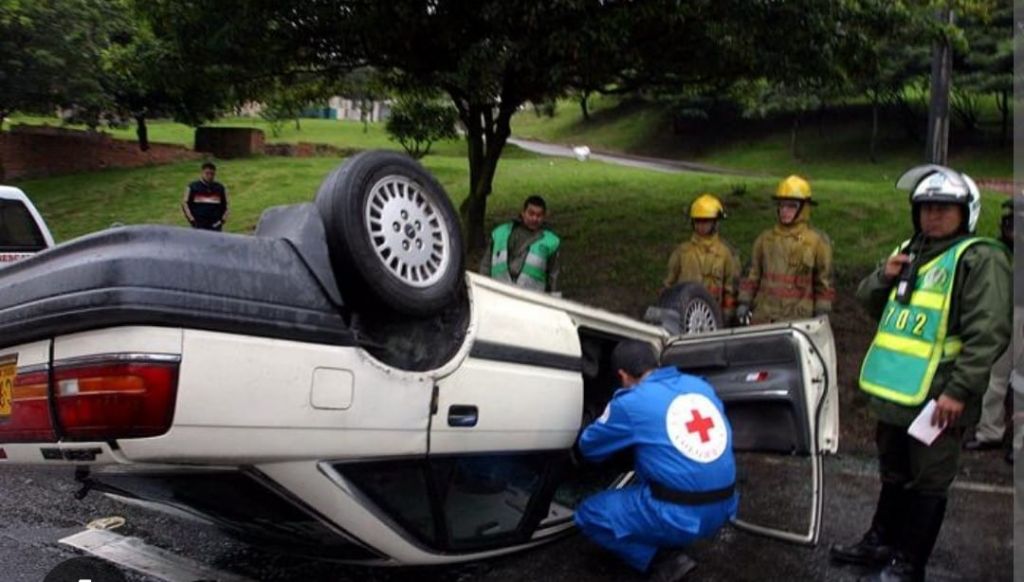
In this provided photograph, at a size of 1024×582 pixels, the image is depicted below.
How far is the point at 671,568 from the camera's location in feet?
12.3

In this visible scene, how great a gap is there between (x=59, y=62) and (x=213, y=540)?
1494 cm

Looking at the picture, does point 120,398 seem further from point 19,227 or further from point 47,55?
point 47,55

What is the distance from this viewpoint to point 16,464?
2719mm

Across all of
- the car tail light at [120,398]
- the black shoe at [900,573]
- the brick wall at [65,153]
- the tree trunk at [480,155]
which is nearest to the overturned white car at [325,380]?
the car tail light at [120,398]

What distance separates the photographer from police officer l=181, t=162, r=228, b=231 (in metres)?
11.5

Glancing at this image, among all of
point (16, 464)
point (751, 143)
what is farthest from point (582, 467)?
point (751, 143)

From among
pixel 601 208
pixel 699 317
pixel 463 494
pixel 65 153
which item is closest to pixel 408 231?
pixel 463 494

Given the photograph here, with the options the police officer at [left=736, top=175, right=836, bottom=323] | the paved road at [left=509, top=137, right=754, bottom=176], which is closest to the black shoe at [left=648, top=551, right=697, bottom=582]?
the police officer at [left=736, top=175, right=836, bottom=323]

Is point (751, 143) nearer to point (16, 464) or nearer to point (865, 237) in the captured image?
point (865, 237)

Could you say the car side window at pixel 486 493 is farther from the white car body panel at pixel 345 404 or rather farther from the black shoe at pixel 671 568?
the black shoe at pixel 671 568

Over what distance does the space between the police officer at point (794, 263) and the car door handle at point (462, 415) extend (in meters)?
3.44

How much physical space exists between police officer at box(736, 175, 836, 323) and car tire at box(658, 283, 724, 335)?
911mm

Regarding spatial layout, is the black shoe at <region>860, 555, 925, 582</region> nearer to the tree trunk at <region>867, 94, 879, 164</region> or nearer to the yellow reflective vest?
the yellow reflective vest

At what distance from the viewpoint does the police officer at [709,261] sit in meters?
6.37
